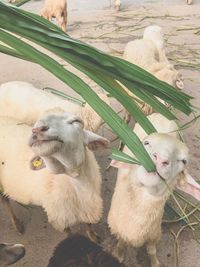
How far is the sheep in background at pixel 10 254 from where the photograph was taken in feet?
6.44

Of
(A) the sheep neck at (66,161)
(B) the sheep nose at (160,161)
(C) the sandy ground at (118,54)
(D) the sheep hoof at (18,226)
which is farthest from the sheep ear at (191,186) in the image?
(D) the sheep hoof at (18,226)

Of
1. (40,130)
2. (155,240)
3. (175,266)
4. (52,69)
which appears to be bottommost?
(175,266)

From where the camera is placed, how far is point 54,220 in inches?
105

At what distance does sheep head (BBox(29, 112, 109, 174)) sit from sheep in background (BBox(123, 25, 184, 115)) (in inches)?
57.0

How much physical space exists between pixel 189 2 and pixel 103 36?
253cm

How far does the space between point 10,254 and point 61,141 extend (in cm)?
65

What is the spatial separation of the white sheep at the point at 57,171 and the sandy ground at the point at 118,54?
1.18 feet

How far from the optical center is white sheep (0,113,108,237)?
2145 millimetres

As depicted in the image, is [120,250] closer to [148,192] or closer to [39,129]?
[148,192]

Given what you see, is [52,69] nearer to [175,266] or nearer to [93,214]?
[93,214]

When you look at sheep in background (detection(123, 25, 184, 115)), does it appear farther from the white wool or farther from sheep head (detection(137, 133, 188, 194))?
sheep head (detection(137, 133, 188, 194))

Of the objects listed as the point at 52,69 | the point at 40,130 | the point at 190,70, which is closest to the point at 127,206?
the point at 40,130

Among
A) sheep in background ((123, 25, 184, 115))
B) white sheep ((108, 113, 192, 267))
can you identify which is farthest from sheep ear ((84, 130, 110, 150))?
sheep in background ((123, 25, 184, 115))

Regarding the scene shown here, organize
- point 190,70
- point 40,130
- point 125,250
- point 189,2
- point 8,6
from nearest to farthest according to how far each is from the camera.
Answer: point 8,6
point 40,130
point 125,250
point 190,70
point 189,2
